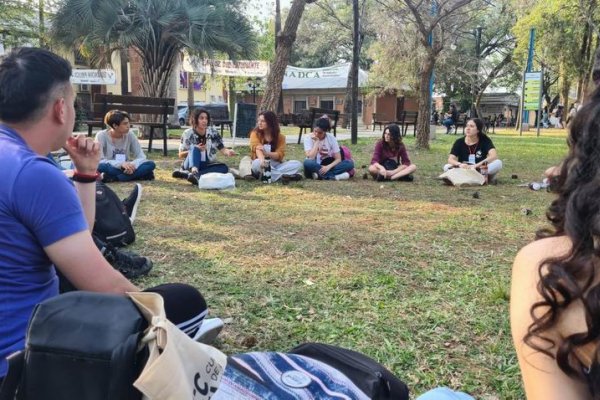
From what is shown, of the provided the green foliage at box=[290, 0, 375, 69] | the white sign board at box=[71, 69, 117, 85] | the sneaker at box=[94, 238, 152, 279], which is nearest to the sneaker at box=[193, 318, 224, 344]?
the sneaker at box=[94, 238, 152, 279]

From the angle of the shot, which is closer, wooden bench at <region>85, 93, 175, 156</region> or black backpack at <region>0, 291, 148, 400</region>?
black backpack at <region>0, 291, 148, 400</region>

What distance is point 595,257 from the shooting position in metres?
0.88

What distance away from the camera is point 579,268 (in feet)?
2.92

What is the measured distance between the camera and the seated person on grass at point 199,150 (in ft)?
24.8

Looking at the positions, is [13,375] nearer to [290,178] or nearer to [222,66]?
[290,178]

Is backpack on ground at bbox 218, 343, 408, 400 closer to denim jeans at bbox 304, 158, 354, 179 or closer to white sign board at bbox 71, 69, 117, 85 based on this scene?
denim jeans at bbox 304, 158, 354, 179

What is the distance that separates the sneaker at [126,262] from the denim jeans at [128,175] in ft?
13.4

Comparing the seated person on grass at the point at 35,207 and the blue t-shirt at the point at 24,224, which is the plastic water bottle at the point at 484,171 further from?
the blue t-shirt at the point at 24,224

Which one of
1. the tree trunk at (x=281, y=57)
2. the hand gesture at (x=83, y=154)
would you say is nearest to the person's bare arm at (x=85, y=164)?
the hand gesture at (x=83, y=154)

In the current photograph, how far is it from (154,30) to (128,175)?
837 cm

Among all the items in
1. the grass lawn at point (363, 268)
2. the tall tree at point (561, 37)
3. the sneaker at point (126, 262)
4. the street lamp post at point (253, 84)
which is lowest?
the grass lawn at point (363, 268)

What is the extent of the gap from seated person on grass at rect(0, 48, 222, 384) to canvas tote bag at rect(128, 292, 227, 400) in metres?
0.42

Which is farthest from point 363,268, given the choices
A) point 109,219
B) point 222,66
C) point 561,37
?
point 561,37

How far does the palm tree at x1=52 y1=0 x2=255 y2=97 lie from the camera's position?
44.6 ft
